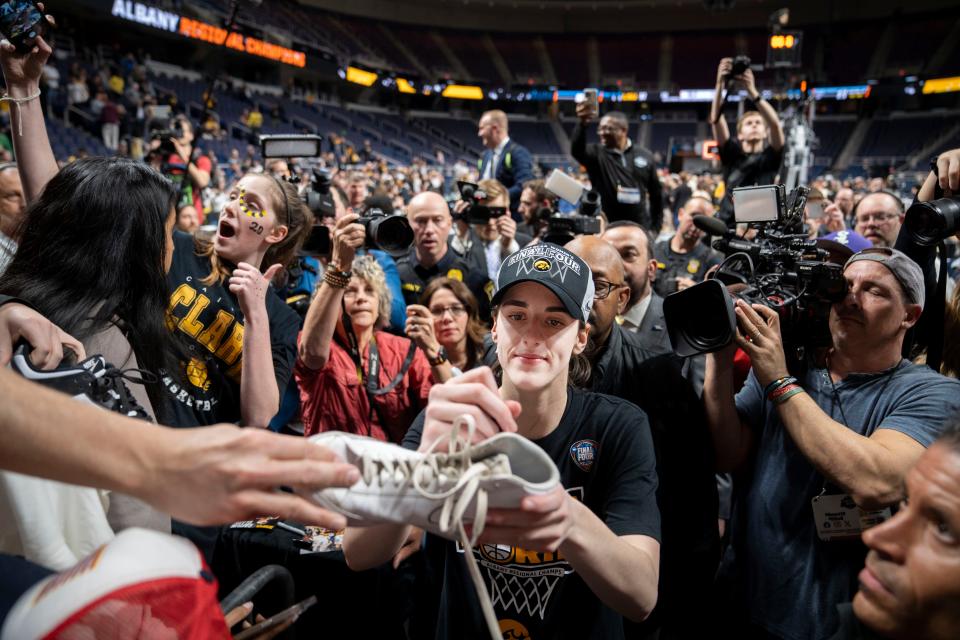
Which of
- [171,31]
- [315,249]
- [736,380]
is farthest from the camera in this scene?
[171,31]

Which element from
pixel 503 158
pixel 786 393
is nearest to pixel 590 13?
pixel 503 158

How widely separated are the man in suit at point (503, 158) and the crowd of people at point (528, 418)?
2.91 m

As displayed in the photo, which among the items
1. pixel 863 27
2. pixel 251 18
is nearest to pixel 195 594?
pixel 251 18

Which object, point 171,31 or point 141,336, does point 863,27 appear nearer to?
point 171,31

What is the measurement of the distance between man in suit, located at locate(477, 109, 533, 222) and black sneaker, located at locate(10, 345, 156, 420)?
14.6 feet

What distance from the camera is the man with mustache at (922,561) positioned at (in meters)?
0.93

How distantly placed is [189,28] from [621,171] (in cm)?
1872

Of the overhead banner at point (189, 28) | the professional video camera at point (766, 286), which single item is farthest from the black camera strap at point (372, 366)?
the overhead banner at point (189, 28)

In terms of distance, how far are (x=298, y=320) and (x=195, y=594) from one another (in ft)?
5.36

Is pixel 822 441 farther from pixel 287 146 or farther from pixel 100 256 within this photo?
pixel 287 146

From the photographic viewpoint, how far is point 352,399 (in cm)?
269

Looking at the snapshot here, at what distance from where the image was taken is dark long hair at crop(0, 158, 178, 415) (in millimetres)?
1483

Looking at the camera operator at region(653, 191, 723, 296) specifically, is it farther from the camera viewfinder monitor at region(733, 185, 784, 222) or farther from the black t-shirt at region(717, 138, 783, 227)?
the camera viewfinder monitor at region(733, 185, 784, 222)

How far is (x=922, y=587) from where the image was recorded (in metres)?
0.95
